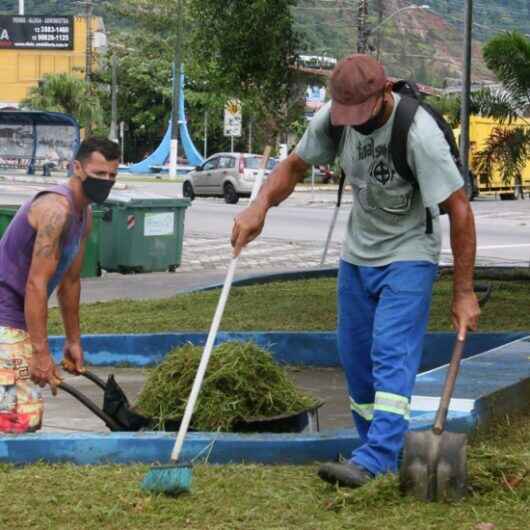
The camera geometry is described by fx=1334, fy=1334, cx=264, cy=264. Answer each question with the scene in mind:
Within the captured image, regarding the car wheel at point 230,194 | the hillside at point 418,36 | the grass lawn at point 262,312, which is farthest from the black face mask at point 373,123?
the hillside at point 418,36

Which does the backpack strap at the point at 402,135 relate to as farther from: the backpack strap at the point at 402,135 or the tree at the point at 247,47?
the tree at the point at 247,47

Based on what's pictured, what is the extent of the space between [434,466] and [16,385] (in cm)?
205

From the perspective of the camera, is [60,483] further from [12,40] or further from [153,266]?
[12,40]

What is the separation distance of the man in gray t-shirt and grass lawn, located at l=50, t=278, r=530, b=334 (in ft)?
16.5

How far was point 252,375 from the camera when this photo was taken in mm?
6449

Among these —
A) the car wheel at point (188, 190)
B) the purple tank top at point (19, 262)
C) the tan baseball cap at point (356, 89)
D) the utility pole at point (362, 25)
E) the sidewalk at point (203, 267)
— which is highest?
the utility pole at point (362, 25)

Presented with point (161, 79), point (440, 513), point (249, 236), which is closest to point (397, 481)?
point (440, 513)

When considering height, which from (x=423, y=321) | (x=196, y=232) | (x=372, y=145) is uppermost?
(x=372, y=145)

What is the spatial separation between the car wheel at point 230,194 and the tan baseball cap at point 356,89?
99.8 feet

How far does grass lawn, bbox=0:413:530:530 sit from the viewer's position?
4.86 metres

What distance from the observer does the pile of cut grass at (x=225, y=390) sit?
6.32m

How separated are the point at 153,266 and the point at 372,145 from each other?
13010 mm

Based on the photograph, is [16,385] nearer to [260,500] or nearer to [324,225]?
[260,500]

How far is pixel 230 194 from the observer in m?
35.8
